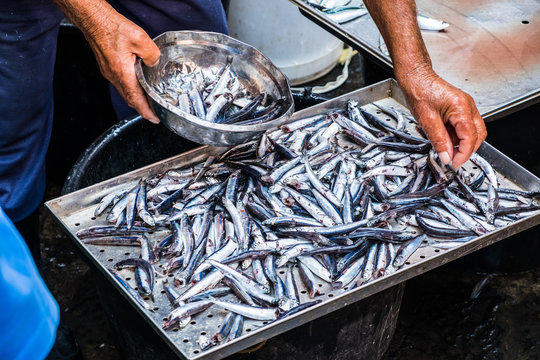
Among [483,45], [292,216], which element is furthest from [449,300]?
[292,216]

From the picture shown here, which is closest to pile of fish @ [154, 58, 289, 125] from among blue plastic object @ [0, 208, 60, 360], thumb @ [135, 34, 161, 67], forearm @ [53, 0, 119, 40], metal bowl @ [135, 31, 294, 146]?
metal bowl @ [135, 31, 294, 146]

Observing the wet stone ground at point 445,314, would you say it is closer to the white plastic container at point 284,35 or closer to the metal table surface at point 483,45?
the metal table surface at point 483,45

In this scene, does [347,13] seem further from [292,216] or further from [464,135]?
[292,216]

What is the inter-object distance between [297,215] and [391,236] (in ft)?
1.40

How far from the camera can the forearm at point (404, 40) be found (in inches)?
120

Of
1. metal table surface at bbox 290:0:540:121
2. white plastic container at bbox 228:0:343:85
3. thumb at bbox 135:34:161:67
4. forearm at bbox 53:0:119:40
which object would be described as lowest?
white plastic container at bbox 228:0:343:85

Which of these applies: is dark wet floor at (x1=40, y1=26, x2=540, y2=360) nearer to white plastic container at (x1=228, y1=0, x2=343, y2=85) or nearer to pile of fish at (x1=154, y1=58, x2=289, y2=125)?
pile of fish at (x1=154, y1=58, x2=289, y2=125)

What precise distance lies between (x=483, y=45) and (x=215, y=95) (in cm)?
194

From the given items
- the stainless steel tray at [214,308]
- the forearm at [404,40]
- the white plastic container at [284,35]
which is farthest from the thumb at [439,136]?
the white plastic container at [284,35]

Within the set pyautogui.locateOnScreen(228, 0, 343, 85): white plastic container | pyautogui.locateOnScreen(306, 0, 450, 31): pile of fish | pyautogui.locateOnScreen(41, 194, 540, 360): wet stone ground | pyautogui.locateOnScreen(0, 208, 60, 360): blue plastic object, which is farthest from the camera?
pyautogui.locateOnScreen(228, 0, 343, 85): white plastic container

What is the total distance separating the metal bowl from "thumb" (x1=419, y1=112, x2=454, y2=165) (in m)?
0.61

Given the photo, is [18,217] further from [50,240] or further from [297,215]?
[297,215]

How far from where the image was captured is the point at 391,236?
281cm

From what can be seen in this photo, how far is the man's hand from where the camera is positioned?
2.86 meters
